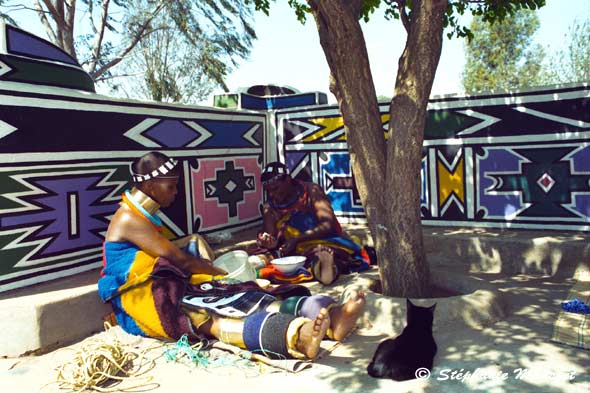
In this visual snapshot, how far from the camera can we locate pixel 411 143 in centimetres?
370

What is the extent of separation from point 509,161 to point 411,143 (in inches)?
116

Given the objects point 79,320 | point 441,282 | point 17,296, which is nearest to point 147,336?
point 79,320

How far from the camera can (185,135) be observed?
6102 millimetres

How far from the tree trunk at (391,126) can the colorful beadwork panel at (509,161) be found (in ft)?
8.39

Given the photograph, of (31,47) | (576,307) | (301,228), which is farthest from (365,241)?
(31,47)

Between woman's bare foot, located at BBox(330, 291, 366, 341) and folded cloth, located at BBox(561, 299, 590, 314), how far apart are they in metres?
1.65

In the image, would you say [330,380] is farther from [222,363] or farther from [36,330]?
[36,330]

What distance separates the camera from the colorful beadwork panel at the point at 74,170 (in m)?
4.15

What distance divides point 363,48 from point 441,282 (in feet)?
6.51

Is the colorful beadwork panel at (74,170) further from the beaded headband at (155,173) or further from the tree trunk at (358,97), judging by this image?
the tree trunk at (358,97)

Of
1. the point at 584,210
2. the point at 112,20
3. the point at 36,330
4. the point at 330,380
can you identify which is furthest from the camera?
the point at 112,20

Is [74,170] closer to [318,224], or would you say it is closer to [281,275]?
[281,275]

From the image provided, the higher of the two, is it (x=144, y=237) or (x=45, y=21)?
(x=45, y=21)

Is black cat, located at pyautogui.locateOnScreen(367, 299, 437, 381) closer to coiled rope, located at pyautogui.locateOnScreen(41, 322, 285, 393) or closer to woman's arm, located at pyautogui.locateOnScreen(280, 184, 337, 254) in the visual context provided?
coiled rope, located at pyautogui.locateOnScreen(41, 322, 285, 393)
